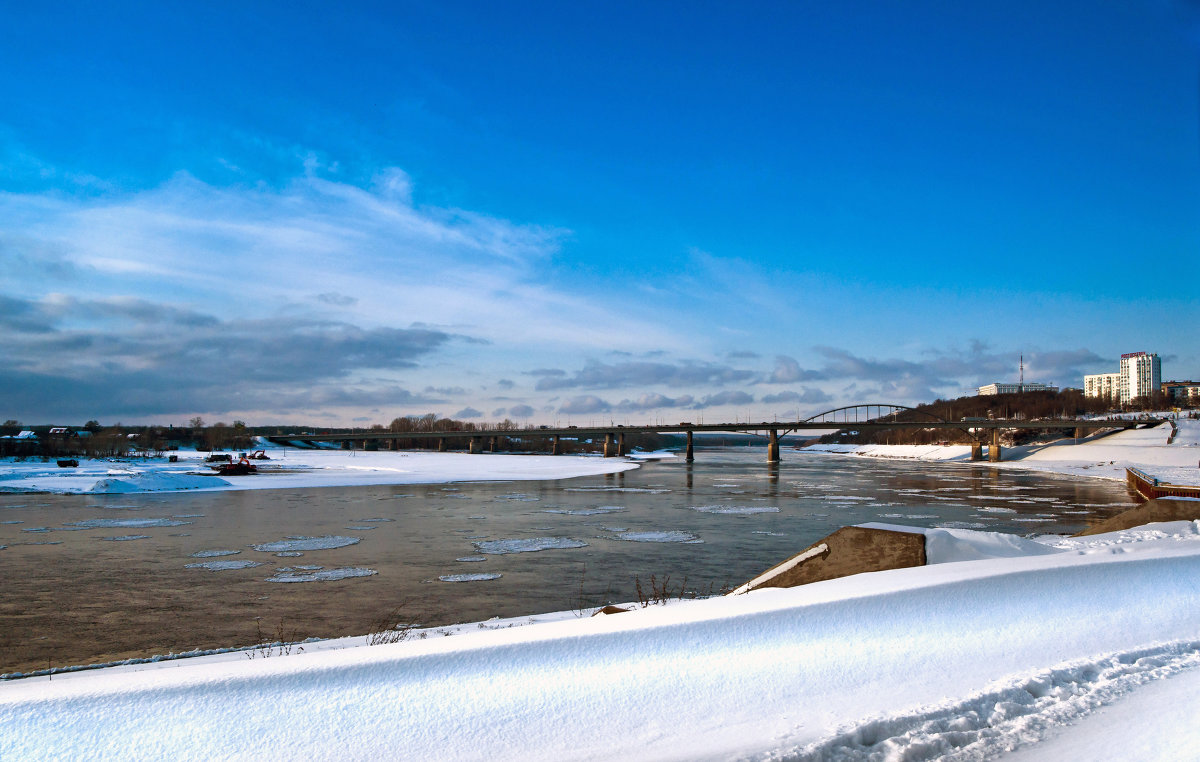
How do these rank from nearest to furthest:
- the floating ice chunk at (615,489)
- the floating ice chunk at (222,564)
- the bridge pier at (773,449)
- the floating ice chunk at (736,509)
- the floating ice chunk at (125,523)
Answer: the floating ice chunk at (222,564) < the floating ice chunk at (125,523) < the floating ice chunk at (736,509) < the floating ice chunk at (615,489) < the bridge pier at (773,449)

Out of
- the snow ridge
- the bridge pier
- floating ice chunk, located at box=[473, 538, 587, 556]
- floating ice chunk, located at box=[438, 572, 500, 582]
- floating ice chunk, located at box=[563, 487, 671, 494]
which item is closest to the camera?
the snow ridge

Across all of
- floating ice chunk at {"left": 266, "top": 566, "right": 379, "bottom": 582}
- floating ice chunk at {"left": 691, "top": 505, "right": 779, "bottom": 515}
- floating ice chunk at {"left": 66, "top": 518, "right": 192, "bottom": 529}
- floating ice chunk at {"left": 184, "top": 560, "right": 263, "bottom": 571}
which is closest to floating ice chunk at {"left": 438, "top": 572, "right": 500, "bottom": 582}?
floating ice chunk at {"left": 266, "top": 566, "right": 379, "bottom": 582}

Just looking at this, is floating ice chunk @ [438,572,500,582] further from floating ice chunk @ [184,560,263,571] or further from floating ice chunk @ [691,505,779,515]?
floating ice chunk @ [691,505,779,515]

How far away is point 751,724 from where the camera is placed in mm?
4398

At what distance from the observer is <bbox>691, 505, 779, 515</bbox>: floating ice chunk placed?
31359 millimetres

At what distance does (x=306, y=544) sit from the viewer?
20.4 m

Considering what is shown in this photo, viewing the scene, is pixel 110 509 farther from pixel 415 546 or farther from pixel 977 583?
pixel 977 583

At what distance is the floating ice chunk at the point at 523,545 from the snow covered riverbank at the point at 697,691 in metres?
13.8

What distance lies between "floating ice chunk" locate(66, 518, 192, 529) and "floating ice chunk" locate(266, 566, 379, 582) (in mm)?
12505

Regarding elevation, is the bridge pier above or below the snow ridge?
below

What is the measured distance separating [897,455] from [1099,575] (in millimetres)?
153154

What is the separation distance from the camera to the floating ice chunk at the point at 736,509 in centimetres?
3136

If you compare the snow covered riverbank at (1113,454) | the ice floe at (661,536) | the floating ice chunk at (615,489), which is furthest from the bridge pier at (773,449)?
the ice floe at (661,536)

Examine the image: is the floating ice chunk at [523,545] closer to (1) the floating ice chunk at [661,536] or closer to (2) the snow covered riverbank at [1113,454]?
(1) the floating ice chunk at [661,536]
